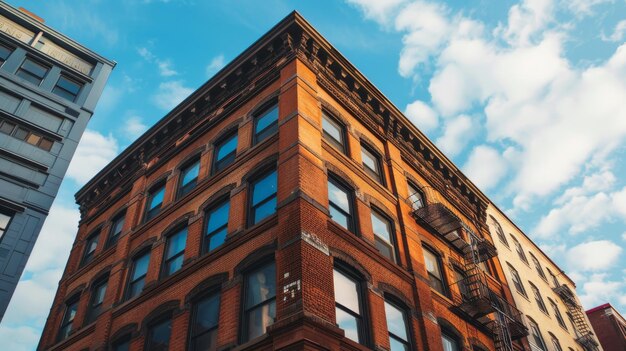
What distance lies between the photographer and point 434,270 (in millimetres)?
18250

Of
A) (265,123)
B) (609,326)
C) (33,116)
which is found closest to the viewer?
(265,123)

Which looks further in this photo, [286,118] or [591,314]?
[591,314]

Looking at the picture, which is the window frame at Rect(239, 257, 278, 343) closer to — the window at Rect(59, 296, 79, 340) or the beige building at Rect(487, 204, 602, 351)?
the window at Rect(59, 296, 79, 340)

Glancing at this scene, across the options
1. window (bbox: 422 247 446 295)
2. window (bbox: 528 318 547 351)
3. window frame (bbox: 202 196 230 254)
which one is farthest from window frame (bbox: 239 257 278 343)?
window (bbox: 528 318 547 351)

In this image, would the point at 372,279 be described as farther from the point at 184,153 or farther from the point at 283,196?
the point at 184,153

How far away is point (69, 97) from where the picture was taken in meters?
27.3

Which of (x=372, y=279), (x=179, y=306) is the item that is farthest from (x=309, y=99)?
(x=179, y=306)

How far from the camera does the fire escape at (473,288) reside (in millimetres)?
17266

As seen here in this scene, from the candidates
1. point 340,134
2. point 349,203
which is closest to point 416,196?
point 340,134

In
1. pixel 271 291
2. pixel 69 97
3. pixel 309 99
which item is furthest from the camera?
pixel 69 97

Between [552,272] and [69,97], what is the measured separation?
112 feet

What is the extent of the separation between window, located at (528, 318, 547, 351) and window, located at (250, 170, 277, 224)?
54.3 feet

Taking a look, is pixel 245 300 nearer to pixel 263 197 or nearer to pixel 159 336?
pixel 263 197

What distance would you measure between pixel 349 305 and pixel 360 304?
1.76ft
